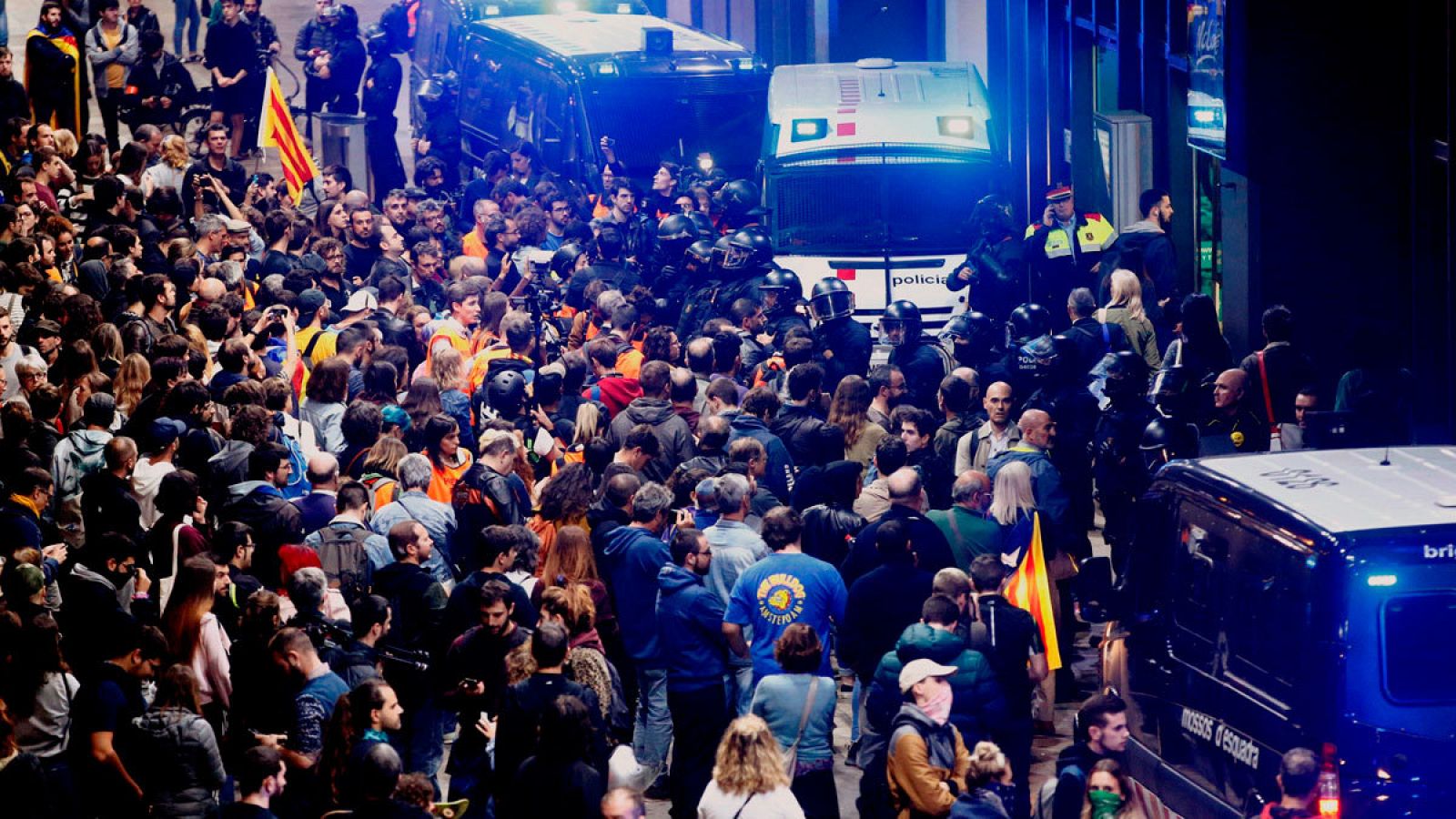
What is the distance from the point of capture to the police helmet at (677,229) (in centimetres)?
1944

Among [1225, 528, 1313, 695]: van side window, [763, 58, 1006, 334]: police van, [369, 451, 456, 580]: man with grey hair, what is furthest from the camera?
[763, 58, 1006, 334]: police van

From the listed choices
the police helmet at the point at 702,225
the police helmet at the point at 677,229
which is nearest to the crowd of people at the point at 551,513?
the police helmet at the point at 677,229

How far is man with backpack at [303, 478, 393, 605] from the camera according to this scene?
36.0 feet

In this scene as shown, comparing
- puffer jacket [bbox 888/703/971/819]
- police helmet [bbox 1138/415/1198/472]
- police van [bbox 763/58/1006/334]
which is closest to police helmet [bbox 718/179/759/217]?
police van [bbox 763/58/1006/334]

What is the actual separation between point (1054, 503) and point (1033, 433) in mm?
469

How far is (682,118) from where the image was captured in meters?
25.9

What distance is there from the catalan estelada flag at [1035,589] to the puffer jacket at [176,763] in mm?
4356

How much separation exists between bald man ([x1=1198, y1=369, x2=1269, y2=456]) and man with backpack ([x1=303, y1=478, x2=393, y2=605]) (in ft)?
17.1

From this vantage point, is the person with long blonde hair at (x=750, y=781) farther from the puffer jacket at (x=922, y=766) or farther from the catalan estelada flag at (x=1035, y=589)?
the catalan estelada flag at (x=1035, y=589)

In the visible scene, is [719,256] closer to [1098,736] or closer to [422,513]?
[422,513]

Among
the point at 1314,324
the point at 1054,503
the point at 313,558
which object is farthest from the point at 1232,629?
the point at 1314,324

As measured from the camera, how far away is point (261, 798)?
8305 mm

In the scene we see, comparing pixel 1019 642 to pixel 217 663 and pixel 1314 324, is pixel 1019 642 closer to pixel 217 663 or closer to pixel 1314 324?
pixel 217 663

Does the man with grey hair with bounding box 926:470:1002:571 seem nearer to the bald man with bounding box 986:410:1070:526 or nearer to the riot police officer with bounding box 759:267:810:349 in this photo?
the bald man with bounding box 986:410:1070:526
